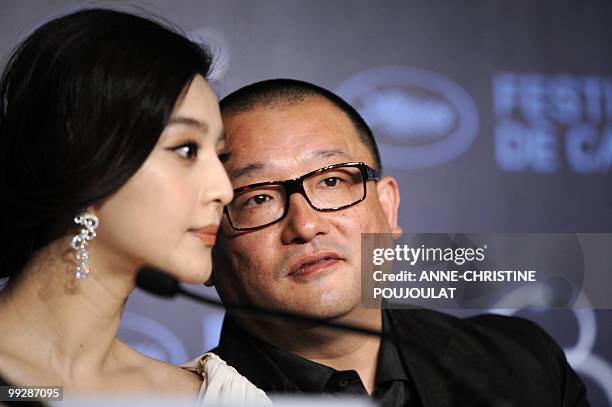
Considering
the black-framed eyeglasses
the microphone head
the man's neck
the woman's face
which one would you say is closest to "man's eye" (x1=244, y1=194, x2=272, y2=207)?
the black-framed eyeglasses

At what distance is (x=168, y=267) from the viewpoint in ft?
3.63

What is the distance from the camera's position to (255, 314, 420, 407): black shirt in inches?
58.2

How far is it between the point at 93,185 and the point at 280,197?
47cm

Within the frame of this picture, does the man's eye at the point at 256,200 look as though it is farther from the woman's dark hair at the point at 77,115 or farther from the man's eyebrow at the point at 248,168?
the woman's dark hair at the point at 77,115

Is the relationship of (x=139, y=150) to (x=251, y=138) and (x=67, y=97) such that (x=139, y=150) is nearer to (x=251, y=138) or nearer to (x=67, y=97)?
(x=67, y=97)

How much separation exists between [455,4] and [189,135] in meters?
1.08

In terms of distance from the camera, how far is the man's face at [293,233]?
1.46 meters

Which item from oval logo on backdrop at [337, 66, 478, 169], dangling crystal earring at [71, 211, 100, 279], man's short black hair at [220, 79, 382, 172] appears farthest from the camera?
oval logo on backdrop at [337, 66, 478, 169]

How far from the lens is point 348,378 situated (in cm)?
149

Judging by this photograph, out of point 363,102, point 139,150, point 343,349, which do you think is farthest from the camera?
point 363,102

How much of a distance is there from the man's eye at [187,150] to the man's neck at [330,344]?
46 centimetres

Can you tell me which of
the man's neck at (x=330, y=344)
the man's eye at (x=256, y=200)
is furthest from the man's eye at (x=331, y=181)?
the man's neck at (x=330, y=344)

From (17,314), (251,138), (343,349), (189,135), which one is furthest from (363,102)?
(17,314)

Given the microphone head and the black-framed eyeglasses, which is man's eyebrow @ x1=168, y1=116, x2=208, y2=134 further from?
the black-framed eyeglasses
